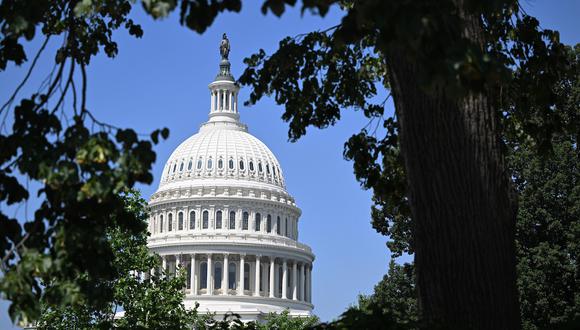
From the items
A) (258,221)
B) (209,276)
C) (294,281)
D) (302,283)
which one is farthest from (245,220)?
(302,283)

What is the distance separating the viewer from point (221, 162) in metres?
142

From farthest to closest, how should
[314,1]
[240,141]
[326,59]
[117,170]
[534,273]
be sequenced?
[240,141]
[534,273]
[326,59]
[117,170]
[314,1]

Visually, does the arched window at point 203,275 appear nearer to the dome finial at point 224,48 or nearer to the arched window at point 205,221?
the arched window at point 205,221

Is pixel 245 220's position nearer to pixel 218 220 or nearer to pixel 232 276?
pixel 218 220

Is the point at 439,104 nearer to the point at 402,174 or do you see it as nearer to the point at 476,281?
the point at 476,281

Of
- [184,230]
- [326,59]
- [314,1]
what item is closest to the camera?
[314,1]

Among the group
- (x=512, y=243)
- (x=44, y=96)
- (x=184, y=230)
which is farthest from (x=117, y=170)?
(x=184, y=230)

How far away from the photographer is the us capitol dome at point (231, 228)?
133 m

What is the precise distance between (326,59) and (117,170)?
21.7 feet

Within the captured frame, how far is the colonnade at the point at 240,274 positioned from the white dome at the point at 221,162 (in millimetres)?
10830

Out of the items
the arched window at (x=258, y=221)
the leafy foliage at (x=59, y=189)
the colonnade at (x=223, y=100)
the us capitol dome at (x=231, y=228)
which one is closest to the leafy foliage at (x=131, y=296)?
the leafy foliage at (x=59, y=189)

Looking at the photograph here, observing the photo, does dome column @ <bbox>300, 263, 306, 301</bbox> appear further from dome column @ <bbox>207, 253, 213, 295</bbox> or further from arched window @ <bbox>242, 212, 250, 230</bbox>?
dome column @ <bbox>207, 253, 213, 295</bbox>

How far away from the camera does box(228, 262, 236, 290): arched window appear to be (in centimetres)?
13400

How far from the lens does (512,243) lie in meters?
10.2
